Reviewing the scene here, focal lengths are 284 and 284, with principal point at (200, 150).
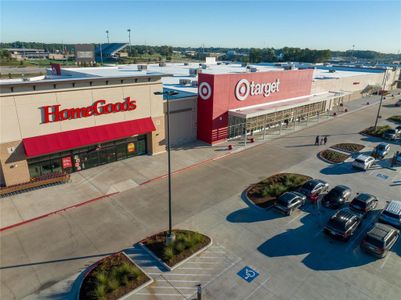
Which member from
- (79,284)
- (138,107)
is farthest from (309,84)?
(79,284)

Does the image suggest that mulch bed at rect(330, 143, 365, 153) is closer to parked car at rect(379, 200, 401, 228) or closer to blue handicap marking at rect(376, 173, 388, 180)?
blue handicap marking at rect(376, 173, 388, 180)

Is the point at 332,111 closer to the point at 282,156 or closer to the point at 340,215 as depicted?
the point at 282,156

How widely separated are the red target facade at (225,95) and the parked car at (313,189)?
15.3 metres

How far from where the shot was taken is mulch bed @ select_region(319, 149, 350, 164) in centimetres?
3406

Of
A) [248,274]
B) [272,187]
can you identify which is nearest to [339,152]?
[272,187]

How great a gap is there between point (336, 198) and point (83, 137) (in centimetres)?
2380

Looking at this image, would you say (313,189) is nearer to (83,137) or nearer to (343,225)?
(343,225)

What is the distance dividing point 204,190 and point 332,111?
4537 cm

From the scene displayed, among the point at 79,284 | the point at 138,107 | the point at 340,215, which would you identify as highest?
the point at 138,107

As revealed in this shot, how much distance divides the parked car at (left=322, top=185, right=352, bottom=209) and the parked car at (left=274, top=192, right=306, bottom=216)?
202 centimetres

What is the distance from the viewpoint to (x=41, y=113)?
2520 cm

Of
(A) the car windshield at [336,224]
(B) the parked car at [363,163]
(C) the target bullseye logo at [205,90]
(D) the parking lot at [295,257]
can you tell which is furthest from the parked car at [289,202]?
(C) the target bullseye logo at [205,90]

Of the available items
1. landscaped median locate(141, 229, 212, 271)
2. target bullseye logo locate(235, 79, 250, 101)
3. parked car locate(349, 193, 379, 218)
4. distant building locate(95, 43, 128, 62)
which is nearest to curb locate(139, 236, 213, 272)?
landscaped median locate(141, 229, 212, 271)

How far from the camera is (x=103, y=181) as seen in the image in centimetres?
2780
